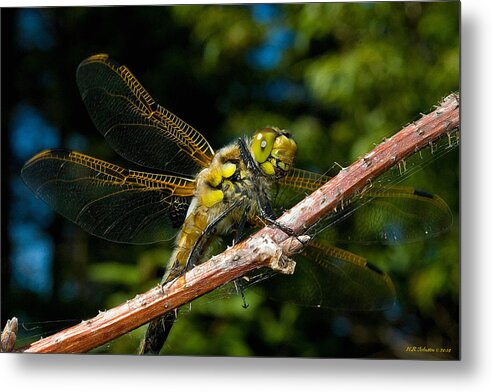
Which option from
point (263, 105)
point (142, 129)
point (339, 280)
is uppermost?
point (263, 105)

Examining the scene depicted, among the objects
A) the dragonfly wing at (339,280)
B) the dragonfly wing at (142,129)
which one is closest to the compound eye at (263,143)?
the dragonfly wing at (142,129)

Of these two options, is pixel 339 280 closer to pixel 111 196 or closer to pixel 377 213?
pixel 377 213

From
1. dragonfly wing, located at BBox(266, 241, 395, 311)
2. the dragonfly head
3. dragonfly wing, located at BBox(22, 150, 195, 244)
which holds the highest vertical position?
the dragonfly head

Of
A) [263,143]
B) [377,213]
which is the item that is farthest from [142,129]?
[377,213]

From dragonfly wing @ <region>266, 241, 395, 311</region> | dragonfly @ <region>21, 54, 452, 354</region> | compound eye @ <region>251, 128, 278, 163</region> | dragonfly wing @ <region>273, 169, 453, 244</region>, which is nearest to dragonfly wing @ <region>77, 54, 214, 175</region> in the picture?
dragonfly @ <region>21, 54, 452, 354</region>

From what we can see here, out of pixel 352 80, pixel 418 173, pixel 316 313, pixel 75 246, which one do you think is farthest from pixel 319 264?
pixel 75 246

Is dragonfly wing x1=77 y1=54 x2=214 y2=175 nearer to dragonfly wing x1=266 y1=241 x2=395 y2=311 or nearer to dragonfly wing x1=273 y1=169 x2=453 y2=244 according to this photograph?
dragonfly wing x1=273 y1=169 x2=453 y2=244

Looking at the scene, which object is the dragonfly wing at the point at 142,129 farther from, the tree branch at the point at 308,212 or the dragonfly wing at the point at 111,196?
the tree branch at the point at 308,212
